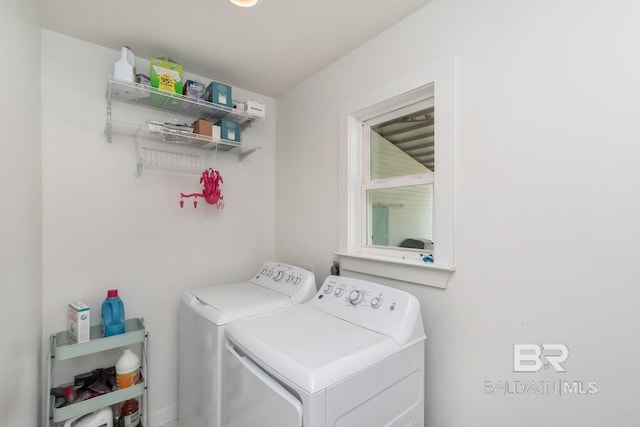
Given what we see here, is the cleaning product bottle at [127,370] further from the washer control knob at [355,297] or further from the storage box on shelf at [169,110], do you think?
the washer control knob at [355,297]

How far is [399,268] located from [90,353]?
1.77 meters

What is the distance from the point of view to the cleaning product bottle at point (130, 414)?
68.7 inches

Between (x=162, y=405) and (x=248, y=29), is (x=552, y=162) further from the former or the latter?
(x=162, y=405)

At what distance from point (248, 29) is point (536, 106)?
149 centimetres

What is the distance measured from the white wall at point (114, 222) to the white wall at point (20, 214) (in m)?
0.11

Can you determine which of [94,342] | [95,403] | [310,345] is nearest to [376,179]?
[310,345]

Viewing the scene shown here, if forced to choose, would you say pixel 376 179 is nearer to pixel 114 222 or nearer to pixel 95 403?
pixel 114 222

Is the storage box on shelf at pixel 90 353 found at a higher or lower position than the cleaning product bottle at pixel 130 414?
higher

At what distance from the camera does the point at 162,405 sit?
199 cm

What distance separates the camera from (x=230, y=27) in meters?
1.62

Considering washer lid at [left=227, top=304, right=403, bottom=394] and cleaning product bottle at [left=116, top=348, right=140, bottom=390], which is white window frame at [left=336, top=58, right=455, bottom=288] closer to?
washer lid at [left=227, top=304, right=403, bottom=394]

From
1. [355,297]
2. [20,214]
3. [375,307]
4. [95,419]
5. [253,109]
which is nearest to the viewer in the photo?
[20,214]

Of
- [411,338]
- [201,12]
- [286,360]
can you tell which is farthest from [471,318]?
[201,12]

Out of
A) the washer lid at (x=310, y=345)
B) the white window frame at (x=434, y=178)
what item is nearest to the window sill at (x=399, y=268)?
the white window frame at (x=434, y=178)
